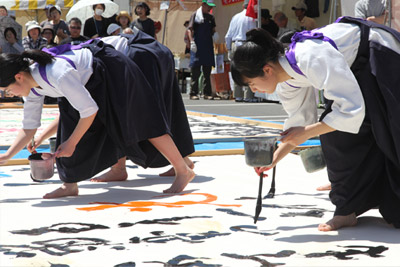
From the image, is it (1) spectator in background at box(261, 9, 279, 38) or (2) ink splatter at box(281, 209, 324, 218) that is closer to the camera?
(2) ink splatter at box(281, 209, 324, 218)

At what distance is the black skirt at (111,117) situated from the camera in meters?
3.00

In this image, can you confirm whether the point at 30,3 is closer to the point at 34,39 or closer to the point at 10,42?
the point at 10,42

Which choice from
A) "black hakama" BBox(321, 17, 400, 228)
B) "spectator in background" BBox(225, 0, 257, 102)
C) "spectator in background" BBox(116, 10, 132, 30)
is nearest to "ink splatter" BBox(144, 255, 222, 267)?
"black hakama" BBox(321, 17, 400, 228)

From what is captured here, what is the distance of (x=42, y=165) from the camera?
2861mm

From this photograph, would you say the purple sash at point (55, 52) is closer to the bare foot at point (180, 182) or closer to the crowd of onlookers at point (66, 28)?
the bare foot at point (180, 182)

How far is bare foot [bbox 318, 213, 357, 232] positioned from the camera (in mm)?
2252

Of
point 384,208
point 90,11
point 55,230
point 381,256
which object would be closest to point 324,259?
point 381,256

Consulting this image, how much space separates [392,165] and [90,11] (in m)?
9.11

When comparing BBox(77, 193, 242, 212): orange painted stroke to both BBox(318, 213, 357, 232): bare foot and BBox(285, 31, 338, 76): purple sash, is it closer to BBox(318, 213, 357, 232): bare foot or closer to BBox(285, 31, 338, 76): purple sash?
BBox(318, 213, 357, 232): bare foot

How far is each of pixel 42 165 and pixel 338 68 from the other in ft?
4.88

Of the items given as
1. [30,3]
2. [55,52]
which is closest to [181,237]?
[55,52]

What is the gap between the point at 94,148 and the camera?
311 cm

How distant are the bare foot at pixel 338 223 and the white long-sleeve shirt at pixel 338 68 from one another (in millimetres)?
395

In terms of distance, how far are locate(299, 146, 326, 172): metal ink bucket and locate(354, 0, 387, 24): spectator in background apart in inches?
78.1
